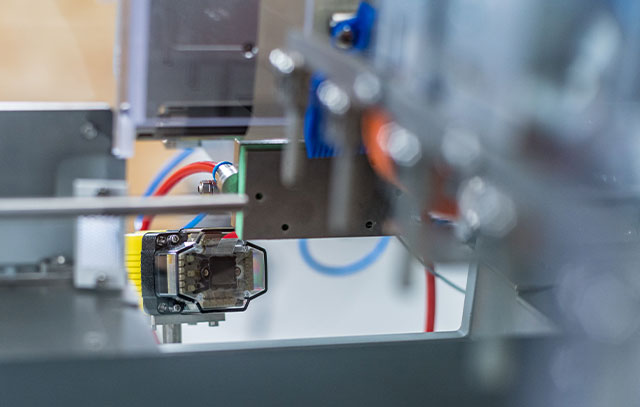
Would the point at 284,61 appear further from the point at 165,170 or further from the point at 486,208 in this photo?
the point at 165,170

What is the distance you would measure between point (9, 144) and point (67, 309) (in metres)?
0.17

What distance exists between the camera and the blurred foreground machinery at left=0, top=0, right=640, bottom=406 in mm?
417

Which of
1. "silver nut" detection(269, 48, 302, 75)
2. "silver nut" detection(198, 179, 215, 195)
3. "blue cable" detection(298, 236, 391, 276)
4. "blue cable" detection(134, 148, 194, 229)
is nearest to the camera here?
"silver nut" detection(269, 48, 302, 75)

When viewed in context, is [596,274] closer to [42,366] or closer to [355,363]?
[355,363]

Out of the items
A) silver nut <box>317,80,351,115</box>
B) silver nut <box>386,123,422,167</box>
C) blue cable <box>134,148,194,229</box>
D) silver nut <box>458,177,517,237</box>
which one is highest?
silver nut <box>317,80,351,115</box>

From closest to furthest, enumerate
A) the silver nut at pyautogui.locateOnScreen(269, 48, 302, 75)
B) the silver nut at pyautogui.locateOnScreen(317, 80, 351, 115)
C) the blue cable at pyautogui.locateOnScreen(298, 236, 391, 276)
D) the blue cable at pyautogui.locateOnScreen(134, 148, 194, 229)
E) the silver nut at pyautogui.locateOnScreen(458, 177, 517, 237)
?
the silver nut at pyautogui.locateOnScreen(458, 177, 517, 237), the silver nut at pyautogui.locateOnScreen(317, 80, 351, 115), the silver nut at pyautogui.locateOnScreen(269, 48, 302, 75), the blue cable at pyautogui.locateOnScreen(134, 148, 194, 229), the blue cable at pyautogui.locateOnScreen(298, 236, 391, 276)

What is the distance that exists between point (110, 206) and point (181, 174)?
20.3 inches

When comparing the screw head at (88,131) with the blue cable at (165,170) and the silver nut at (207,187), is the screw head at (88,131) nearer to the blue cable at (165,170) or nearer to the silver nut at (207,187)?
the silver nut at (207,187)

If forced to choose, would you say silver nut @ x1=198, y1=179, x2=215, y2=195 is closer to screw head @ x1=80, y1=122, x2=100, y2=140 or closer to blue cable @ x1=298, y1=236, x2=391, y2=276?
screw head @ x1=80, y1=122, x2=100, y2=140

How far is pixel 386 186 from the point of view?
71cm

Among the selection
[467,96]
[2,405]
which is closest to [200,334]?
[2,405]

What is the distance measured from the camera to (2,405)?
482 millimetres

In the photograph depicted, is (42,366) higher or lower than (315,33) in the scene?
lower

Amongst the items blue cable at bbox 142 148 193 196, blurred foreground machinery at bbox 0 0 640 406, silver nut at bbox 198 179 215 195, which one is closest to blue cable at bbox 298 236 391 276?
blue cable at bbox 142 148 193 196
